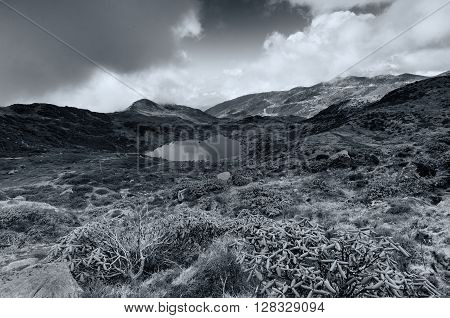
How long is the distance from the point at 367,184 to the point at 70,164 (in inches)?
1901

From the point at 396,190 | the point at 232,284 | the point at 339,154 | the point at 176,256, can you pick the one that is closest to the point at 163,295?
the point at 232,284

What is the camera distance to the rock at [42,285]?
463 cm

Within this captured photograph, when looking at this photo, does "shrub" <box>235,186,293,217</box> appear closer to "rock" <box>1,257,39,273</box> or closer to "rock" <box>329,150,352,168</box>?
"rock" <box>329,150,352,168</box>

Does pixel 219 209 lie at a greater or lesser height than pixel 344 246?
lesser

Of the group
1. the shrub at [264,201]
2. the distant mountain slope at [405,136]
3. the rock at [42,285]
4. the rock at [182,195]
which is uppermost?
the distant mountain slope at [405,136]

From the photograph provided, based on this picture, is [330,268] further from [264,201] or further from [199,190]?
[199,190]

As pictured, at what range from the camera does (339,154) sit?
25125 millimetres

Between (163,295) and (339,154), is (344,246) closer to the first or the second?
(163,295)

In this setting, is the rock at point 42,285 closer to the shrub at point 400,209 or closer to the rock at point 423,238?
the rock at point 423,238

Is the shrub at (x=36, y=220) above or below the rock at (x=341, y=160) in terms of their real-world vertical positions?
below

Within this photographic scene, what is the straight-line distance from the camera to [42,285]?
4.75 metres

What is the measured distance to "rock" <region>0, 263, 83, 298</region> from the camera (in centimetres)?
463

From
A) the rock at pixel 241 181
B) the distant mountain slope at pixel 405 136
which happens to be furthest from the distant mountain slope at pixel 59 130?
the distant mountain slope at pixel 405 136
